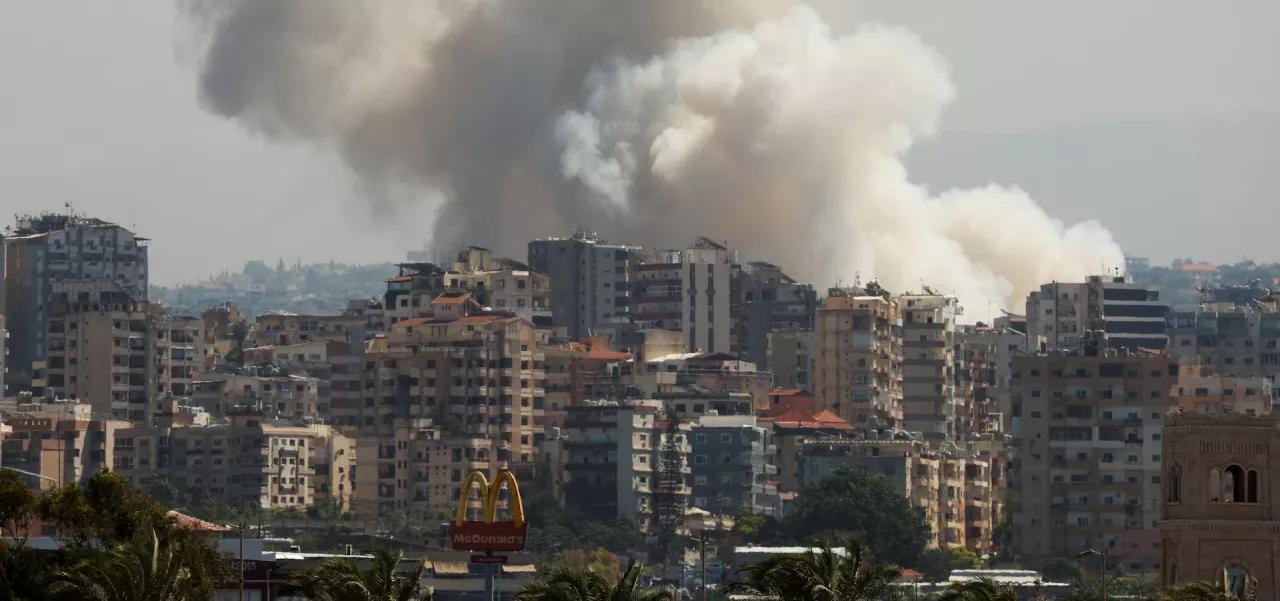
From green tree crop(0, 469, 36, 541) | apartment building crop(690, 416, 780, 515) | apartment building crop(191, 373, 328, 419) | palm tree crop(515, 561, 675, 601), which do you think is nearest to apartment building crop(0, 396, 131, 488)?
apartment building crop(191, 373, 328, 419)

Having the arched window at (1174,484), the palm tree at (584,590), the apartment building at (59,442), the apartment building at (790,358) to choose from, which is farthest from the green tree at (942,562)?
the palm tree at (584,590)

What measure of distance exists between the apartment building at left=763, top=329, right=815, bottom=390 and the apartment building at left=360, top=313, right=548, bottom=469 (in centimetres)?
2005

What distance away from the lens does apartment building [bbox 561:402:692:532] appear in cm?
14700

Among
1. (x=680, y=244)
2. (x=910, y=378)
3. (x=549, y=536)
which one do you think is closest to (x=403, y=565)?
(x=549, y=536)

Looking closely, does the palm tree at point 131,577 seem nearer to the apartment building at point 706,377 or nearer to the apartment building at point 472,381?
the apartment building at point 472,381

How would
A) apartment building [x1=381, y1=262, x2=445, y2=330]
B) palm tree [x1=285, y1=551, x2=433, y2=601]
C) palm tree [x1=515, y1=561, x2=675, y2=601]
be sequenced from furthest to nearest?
apartment building [x1=381, y1=262, x2=445, y2=330], palm tree [x1=515, y1=561, x2=675, y2=601], palm tree [x1=285, y1=551, x2=433, y2=601]

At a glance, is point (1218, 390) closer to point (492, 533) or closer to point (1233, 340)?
point (1233, 340)

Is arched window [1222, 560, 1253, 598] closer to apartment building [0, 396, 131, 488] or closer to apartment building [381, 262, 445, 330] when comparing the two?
apartment building [0, 396, 131, 488]

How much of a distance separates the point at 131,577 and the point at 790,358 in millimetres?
131623

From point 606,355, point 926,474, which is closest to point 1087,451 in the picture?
point 926,474

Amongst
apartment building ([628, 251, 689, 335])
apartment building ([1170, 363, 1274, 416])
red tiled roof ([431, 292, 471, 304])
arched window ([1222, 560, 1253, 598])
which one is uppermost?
apartment building ([628, 251, 689, 335])

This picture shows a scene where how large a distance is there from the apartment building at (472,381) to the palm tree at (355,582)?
104222 millimetres

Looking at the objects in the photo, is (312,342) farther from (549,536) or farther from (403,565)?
(403,565)

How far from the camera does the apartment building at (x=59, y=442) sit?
151 meters
